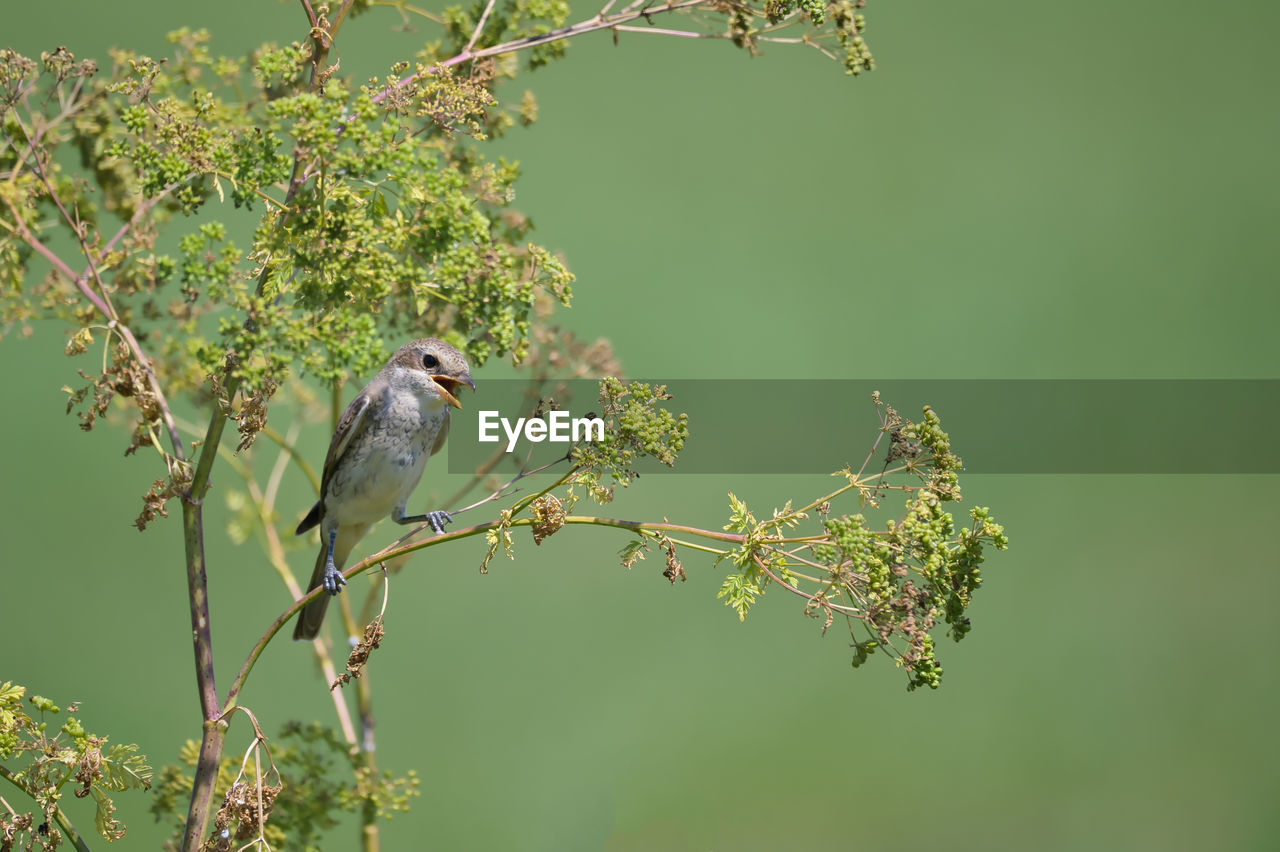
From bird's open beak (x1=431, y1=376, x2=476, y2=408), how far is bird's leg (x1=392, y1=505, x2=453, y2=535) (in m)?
0.21

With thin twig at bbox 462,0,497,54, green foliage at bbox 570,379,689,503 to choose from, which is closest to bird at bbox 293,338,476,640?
thin twig at bbox 462,0,497,54

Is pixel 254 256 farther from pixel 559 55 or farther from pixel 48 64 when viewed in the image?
pixel 559 55

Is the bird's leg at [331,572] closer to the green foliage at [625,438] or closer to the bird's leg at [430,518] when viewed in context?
the bird's leg at [430,518]

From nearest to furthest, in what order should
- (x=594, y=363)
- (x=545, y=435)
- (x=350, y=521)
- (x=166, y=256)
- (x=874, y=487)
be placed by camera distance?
(x=874, y=487), (x=545, y=435), (x=166, y=256), (x=594, y=363), (x=350, y=521)

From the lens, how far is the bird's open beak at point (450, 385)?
2068mm

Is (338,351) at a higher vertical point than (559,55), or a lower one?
lower

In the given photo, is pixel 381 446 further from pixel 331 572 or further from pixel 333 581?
pixel 333 581

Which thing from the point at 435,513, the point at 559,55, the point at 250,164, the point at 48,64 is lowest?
the point at 435,513

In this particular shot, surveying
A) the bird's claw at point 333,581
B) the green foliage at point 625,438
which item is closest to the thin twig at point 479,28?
the green foliage at point 625,438

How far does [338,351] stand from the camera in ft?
4.98

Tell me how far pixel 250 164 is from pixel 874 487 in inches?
36.4

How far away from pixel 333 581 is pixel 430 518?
0.64 ft

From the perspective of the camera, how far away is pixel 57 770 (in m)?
1.51

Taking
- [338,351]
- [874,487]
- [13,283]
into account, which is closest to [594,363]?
[338,351]
